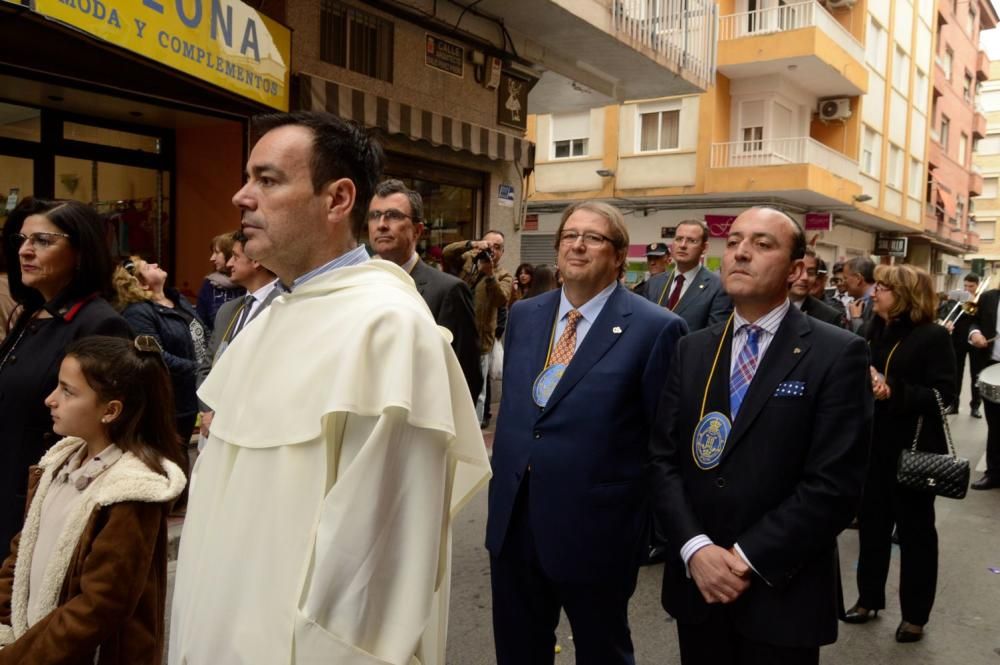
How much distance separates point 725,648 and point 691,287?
352 cm

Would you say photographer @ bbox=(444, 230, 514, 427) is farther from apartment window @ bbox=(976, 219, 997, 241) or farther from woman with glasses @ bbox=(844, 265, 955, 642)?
apartment window @ bbox=(976, 219, 997, 241)

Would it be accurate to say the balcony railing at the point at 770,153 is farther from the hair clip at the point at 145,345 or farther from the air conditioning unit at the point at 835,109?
the hair clip at the point at 145,345

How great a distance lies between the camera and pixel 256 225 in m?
1.70

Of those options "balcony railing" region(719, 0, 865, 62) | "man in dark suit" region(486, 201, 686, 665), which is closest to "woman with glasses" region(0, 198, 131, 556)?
"man in dark suit" region(486, 201, 686, 665)

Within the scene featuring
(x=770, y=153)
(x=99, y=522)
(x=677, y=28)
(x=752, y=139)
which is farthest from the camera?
(x=752, y=139)

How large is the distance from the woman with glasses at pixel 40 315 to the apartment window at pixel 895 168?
29.4m

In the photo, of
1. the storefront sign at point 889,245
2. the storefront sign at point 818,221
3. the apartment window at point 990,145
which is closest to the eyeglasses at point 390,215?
the storefront sign at point 818,221

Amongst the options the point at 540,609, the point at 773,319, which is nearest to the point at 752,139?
the point at 773,319

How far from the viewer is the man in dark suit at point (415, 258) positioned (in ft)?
13.8

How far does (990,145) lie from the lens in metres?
51.1

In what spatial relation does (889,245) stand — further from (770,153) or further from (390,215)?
(390,215)

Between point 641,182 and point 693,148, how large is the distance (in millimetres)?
1751

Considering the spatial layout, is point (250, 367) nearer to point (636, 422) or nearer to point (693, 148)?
point (636, 422)

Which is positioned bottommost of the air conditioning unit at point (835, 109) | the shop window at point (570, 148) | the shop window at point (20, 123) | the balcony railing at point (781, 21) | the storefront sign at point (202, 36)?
the shop window at point (20, 123)
